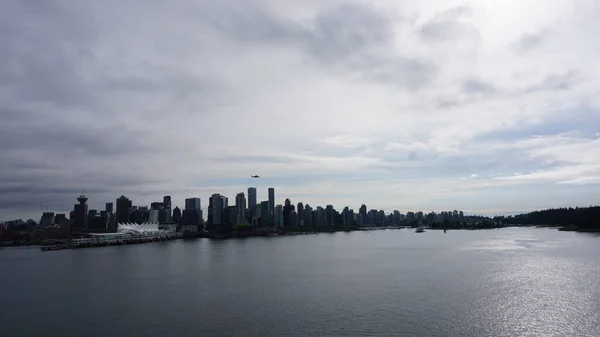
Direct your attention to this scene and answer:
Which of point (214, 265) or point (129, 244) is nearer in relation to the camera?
point (214, 265)

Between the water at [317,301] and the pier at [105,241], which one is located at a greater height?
the pier at [105,241]

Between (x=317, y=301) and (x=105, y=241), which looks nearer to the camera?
(x=317, y=301)

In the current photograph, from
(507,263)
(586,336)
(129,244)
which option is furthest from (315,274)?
(129,244)

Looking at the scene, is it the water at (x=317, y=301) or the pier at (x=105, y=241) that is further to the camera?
the pier at (x=105, y=241)

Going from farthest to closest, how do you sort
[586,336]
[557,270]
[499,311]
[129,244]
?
[129,244]
[557,270]
[499,311]
[586,336]

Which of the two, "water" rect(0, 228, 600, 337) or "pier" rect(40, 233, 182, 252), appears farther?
"pier" rect(40, 233, 182, 252)

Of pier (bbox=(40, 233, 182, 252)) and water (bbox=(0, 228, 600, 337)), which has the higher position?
pier (bbox=(40, 233, 182, 252))

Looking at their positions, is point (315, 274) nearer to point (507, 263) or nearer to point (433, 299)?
point (433, 299)

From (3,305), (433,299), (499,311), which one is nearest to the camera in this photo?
(499,311)

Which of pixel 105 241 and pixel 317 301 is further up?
pixel 105 241
